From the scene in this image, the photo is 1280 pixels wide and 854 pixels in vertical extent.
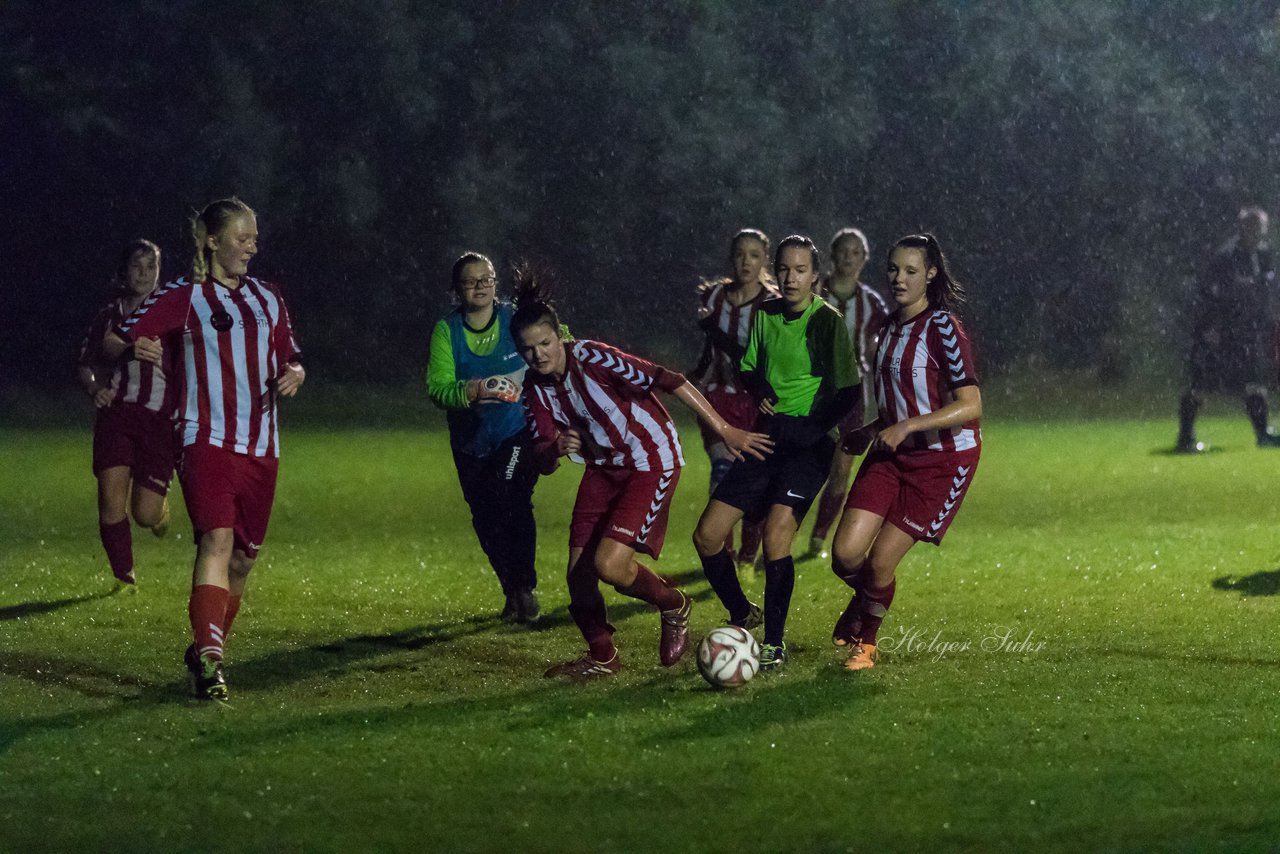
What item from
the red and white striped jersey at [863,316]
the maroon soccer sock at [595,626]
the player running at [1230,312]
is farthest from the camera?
the player running at [1230,312]

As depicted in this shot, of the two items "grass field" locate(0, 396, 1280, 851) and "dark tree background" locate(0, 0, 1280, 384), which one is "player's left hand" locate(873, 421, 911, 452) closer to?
"grass field" locate(0, 396, 1280, 851)

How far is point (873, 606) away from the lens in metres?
6.74

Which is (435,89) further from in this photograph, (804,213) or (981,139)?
(981,139)

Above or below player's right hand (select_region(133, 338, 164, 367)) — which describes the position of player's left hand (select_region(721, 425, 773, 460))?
below

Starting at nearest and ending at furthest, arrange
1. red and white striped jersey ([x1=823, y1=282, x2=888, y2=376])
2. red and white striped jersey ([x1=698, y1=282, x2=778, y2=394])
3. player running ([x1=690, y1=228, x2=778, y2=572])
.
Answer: player running ([x1=690, y1=228, x2=778, y2=572]) < red and white striped jersey ([x1=698, y1=282, x2=778, y2=394]) < red and white striped jersey ([x1=823, y1=282, x2=888, y2=376])

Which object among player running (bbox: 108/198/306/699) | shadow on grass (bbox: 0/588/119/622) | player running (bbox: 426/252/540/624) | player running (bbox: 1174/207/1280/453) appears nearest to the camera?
player running (bbox: 108/198/306/699)

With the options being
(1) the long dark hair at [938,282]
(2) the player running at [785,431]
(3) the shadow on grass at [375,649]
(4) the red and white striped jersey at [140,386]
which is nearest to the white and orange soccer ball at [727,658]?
(2) the player running at [785,431]

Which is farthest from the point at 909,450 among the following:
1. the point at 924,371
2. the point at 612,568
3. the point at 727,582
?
the point at 612,568

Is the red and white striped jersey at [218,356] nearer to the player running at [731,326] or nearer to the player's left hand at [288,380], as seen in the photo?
the player's left hand at [288,380]

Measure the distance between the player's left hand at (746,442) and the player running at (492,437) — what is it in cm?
136

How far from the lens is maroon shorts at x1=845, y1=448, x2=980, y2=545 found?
6652mm

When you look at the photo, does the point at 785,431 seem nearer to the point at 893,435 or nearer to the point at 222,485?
the point at 893,435

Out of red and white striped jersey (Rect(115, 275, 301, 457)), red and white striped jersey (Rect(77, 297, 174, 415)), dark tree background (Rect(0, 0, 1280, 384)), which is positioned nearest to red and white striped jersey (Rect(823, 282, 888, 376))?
red and white striped jersey (Rect(77, 297, 174, 415))

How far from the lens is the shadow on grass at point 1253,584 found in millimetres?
8398
